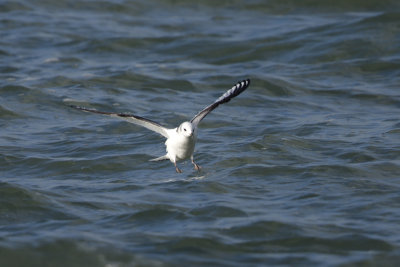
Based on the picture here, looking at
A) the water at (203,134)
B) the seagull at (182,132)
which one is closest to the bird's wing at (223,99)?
the seagull at (182,132)

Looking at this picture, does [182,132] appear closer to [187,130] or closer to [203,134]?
[187,130]

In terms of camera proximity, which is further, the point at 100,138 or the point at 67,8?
the point at 67,8

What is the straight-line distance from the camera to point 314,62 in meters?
17.5

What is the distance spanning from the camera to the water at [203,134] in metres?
8.67

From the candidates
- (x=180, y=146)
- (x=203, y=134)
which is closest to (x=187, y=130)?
(x=180, y=146)

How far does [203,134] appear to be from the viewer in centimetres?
1344

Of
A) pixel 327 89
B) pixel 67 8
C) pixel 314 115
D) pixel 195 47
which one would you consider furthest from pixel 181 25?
pixel 314 115

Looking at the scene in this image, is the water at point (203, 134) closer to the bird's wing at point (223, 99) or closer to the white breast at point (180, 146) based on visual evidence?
the white breast at point (180, 146)

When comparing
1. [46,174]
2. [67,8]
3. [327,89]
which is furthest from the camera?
[67,8]

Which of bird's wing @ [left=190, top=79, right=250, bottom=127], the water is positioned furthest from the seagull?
the water

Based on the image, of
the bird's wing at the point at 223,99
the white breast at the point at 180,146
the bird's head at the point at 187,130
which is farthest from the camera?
the bird's wing at the point at 223,99

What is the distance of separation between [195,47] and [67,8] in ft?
17.7

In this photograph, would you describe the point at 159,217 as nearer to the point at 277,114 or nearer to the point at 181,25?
the point at 277,114

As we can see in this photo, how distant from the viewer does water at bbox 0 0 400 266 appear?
8.67 metres
